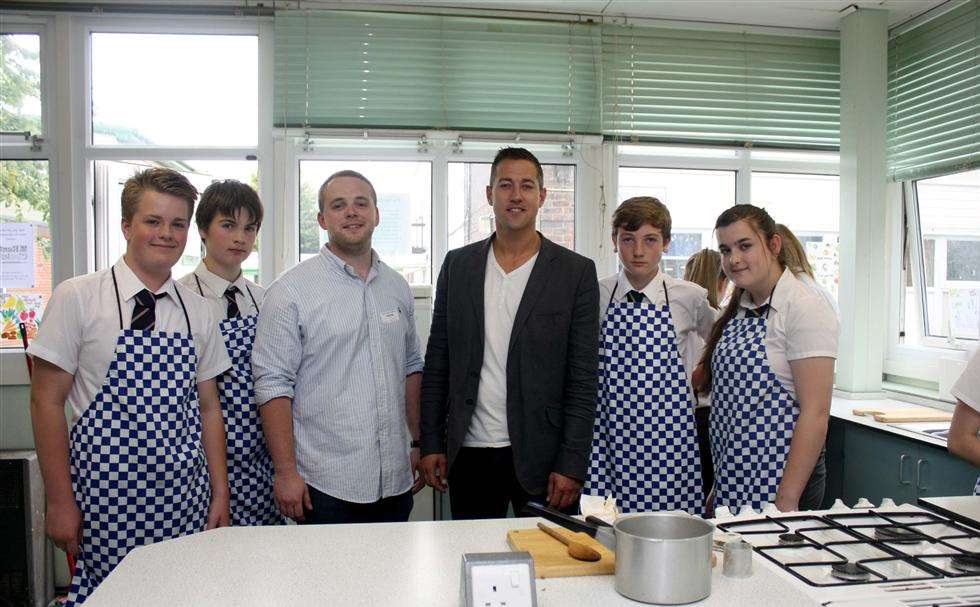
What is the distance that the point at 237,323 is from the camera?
6.98 ft

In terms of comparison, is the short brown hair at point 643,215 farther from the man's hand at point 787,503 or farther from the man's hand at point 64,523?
the man's hand at point 64,523

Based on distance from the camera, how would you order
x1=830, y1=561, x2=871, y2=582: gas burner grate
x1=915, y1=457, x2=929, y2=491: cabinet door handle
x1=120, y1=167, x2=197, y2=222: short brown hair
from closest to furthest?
1. x1=830, y1=561, x2=871, y2=582: gas burner grate
2. x1=120, y1=167, x2=197, y2=222: short brown hair
3. x1=915, y1=457, x2=929, y2=491: cabinet door handle

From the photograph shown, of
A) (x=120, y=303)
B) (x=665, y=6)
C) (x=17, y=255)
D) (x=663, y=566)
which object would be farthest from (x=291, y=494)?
(x=665, y=6)

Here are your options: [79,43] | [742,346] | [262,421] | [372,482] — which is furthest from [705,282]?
[79,43]

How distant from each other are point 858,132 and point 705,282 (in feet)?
4.14

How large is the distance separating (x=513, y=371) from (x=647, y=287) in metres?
0.56

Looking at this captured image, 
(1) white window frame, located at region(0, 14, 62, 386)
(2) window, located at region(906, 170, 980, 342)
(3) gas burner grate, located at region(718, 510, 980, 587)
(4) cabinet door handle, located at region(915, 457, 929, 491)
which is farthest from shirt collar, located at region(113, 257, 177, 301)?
(2) window, located at region(906, 170, 980, 342)

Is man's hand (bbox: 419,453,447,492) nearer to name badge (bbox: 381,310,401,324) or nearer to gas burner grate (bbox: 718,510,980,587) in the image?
name badge (bbox: 381,310,401,324)

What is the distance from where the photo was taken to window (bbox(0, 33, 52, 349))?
3408mm

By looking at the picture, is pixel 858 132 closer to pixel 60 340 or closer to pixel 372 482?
pixel 372 482

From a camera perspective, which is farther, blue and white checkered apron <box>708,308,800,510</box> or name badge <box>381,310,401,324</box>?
name badge <box>381,310,401,324</box>

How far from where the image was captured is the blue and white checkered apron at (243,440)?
6.75ft

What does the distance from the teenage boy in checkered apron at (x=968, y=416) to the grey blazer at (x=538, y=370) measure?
0.87 m

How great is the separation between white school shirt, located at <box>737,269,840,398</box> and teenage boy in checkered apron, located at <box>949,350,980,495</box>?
0.31 metres
